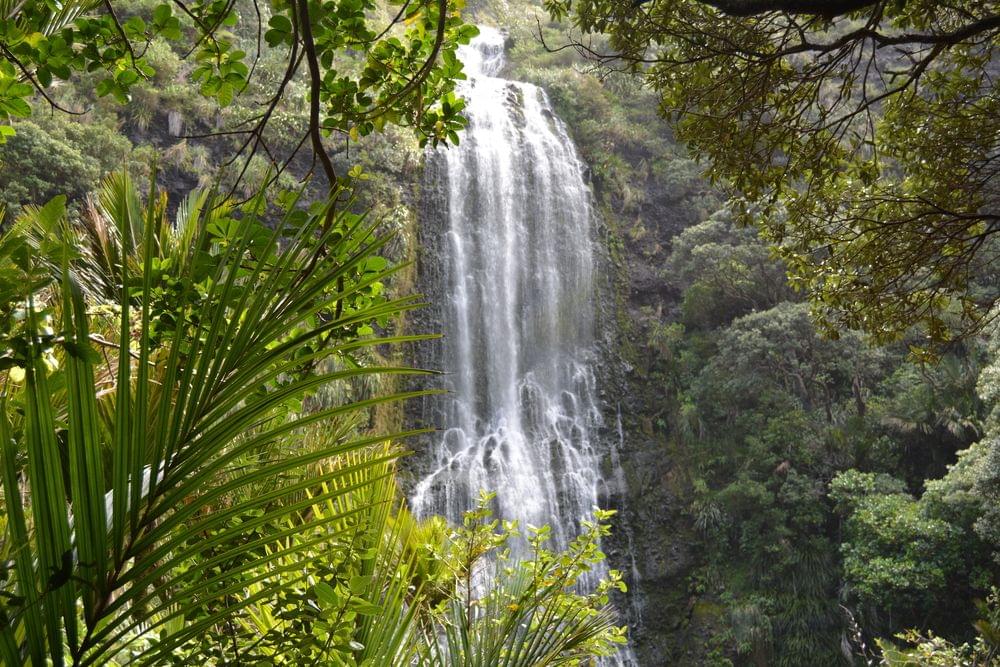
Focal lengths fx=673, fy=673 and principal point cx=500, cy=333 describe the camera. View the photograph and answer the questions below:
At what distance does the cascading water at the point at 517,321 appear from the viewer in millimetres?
12719

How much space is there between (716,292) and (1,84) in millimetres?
15017

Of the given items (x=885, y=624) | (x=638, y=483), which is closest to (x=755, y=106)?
(x=885, y=624)

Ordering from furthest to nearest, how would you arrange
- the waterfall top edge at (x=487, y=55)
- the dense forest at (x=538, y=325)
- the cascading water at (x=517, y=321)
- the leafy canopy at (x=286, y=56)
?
the waterfall top edge at (x=487, y=55)
the cascading water at (x=517, y=321)
the leafy canopy at (x=286, y=56)
the dense forest at (x=538, y=325)

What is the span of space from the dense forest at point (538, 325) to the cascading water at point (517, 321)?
0.07 m

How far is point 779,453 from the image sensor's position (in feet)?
42.7

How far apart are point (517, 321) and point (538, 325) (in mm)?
568

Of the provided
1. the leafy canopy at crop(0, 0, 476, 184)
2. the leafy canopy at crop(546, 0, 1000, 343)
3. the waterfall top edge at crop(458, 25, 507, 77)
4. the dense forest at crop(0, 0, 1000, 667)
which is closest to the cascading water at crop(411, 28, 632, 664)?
the dense forest at crop(0, 0, 1000, 667)

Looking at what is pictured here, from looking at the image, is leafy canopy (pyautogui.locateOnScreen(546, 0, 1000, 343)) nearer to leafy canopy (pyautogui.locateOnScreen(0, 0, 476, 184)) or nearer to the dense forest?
the dense forest

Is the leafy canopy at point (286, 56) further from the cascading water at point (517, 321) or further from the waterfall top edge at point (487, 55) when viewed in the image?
the waterfall top edge at point (487, 55)

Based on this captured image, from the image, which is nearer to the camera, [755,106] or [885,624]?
[755,106]

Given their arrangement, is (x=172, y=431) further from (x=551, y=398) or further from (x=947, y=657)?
(x=551, y=398)

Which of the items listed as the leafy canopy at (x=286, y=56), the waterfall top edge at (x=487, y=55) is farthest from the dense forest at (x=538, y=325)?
the waterfall top edge at (x=487, y=55)

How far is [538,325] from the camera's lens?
1505 centimetres

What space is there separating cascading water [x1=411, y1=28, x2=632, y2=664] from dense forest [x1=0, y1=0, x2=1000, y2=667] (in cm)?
7
